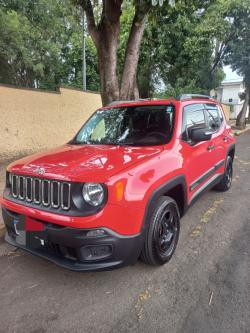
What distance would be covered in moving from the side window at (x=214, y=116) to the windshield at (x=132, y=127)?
4.00 feet

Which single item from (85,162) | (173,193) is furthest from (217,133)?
(85,162)

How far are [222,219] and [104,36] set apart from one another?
480cm

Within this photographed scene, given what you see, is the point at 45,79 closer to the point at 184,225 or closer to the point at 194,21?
the point at 194,21

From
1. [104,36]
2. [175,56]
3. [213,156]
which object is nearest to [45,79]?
[175,56]

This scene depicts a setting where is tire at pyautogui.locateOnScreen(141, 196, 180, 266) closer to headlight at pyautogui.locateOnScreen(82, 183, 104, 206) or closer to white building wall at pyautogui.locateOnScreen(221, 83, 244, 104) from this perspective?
headlight at pyautogui.locateOnScreen(82, 183, 104, 206)

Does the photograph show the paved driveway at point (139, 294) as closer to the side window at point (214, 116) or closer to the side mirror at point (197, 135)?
the side mirror at point (197, 135)

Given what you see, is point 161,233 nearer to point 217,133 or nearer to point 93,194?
point 93,194

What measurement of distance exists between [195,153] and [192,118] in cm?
52

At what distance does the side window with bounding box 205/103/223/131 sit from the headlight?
8.91 feet

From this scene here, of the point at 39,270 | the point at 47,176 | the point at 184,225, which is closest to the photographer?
the point at 47,176

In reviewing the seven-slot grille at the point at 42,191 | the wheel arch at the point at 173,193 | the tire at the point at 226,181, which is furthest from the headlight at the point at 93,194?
the tire at the point at 226,181

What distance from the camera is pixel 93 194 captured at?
7.93 ft

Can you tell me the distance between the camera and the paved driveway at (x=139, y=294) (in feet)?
7.63

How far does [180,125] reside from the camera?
347 centimetres
